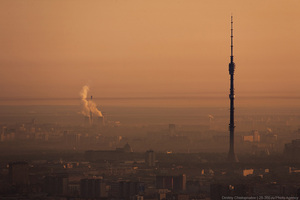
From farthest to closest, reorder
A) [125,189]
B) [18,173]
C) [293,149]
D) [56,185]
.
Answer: [293,149], [18,173], [56,185], [125,189]

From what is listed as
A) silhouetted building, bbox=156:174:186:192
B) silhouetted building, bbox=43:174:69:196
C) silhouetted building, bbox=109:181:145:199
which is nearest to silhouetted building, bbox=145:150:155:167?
silhouetted building, bbox=156:174:186:192

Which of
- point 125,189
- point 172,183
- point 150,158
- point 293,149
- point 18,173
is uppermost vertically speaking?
point 293,149

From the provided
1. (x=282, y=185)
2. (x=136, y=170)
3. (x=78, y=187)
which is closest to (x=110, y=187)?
(x=78, y=187)

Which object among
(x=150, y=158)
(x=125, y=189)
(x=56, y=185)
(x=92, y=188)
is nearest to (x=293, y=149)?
(x=150, y=158)

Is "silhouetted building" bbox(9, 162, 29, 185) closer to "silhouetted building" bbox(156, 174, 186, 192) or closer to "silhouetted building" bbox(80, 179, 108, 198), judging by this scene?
"silhouetted building" bbox(80, 179, 108, 198)

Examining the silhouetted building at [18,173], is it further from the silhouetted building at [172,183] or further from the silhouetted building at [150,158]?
the silhouetted building at [150,158]

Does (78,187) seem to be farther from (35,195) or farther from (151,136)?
(151,136)

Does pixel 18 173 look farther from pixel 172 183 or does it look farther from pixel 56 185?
pixel 172 183

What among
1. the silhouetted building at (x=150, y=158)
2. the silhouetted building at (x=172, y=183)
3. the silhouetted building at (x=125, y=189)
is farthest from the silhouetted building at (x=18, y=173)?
the silhouetted building at (x=150, y=158)
